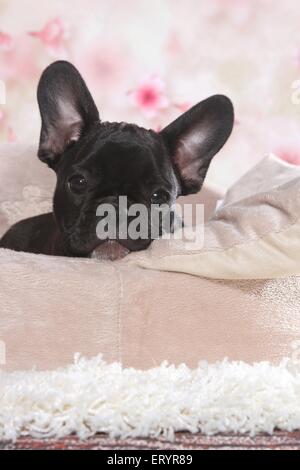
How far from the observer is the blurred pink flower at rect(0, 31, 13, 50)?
2.72m

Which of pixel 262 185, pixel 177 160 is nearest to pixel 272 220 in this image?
pixel 177 160

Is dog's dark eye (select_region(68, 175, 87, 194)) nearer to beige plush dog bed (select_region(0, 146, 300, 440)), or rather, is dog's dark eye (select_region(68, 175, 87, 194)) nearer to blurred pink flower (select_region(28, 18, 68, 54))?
beige plush dog bed (select_region(0, 146, 300, 440))

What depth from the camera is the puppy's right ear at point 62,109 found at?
149cm

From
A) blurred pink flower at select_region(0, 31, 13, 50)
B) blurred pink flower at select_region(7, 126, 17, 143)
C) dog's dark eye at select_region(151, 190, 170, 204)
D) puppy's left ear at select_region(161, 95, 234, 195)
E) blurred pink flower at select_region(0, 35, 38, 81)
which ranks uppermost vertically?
blurred pink flower at select_region(0, 31, 13, 50)

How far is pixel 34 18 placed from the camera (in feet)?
8.96

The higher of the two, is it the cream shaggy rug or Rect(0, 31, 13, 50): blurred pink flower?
Rect(0, 31, 13, 50): blurred pink flower

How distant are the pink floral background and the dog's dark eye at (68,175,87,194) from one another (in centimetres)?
141

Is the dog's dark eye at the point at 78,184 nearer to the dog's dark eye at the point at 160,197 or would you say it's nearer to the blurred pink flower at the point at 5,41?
the dog's dark eye at the point at 160,197

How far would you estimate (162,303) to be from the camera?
1052 mm

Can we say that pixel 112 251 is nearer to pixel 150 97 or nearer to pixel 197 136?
pixel 197 136

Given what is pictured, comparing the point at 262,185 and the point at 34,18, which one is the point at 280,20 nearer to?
the point at 34,18

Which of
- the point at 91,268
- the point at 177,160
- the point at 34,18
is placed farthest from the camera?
the point at 34,18

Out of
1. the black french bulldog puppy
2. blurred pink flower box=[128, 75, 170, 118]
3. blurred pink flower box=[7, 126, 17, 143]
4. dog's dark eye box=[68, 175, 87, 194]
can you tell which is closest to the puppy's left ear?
the black french bulldog puppy

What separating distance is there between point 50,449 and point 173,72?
217 cm
